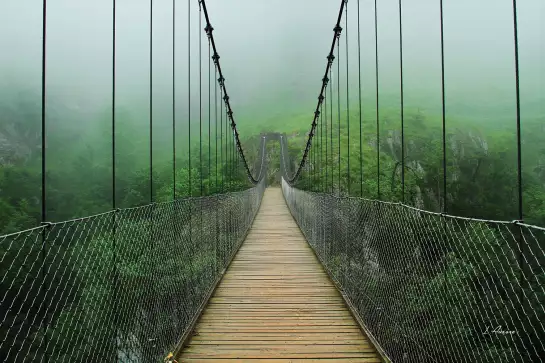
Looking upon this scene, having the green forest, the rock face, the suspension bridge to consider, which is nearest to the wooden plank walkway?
the suspension bridge

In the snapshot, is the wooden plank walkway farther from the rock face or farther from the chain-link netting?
the rock face

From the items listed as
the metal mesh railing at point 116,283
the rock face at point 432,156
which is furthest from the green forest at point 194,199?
the rock face at point 432,156

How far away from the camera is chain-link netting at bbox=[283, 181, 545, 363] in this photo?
1.57m

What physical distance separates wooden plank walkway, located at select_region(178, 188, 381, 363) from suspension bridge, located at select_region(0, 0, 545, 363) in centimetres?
1

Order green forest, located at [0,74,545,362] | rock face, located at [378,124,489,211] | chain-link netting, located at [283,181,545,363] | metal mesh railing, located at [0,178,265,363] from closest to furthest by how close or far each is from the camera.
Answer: metal mesh railing, located at [0,178,265,363] → chain-link netting, located at [283,181,545,363] → green forest, located at [0,74,545,362] → rock face, located at [378,124,489,211]

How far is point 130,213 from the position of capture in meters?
1.92

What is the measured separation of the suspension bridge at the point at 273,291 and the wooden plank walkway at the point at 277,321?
15 millimetres

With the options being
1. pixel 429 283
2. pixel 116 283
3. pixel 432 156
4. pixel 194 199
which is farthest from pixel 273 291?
pixel 432 156

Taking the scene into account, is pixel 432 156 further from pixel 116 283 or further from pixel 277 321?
pixel 116 283

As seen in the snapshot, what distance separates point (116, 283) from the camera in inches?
64.3

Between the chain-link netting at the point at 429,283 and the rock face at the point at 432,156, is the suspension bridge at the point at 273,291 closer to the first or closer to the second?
the chain-link netting at the point at 429,283

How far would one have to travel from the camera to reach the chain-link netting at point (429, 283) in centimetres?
157

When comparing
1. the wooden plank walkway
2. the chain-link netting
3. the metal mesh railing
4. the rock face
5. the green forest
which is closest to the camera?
the metal mesh railing

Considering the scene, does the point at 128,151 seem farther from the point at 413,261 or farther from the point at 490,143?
the point at 413,261
